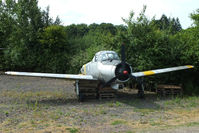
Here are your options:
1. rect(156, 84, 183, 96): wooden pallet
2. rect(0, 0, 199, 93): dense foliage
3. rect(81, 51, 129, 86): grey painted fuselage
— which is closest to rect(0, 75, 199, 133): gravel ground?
rect(81, 51, 129, 86): grey painted fuselage

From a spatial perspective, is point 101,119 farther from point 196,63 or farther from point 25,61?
point 25,61

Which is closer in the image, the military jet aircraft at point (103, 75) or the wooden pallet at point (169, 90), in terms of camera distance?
the military jet aircraft at point (103, 75)

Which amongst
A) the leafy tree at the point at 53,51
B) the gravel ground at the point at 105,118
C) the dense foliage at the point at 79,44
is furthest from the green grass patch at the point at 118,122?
the leafy tree at the point at 53,51

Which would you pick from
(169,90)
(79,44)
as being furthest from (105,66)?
(79,44)

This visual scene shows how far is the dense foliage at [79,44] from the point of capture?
14.2 meters

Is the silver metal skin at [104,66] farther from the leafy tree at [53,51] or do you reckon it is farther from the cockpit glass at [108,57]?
the leafy tree at [53,51]

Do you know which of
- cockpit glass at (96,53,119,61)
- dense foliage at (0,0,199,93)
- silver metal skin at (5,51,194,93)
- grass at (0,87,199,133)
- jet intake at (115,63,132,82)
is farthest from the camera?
dense foliage at (0,0,199,93)

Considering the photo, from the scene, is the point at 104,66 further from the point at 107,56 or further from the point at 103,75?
the point at 107,56

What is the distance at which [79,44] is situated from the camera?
99.1ft

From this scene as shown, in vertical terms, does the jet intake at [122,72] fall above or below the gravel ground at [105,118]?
above

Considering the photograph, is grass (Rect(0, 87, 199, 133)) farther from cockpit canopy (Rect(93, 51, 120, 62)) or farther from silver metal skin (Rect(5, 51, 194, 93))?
cockpit canopy (Rect(93, 51, 120, 62))

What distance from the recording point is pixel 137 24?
15250 mm

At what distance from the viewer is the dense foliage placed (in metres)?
14.2

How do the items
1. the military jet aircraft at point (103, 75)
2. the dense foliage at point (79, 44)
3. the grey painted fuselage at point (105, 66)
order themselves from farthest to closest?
the dense foliage at point (79, 44)
the grey painted fuselage at point (105, 66)
the military jet aircraft at point (103, 75)
